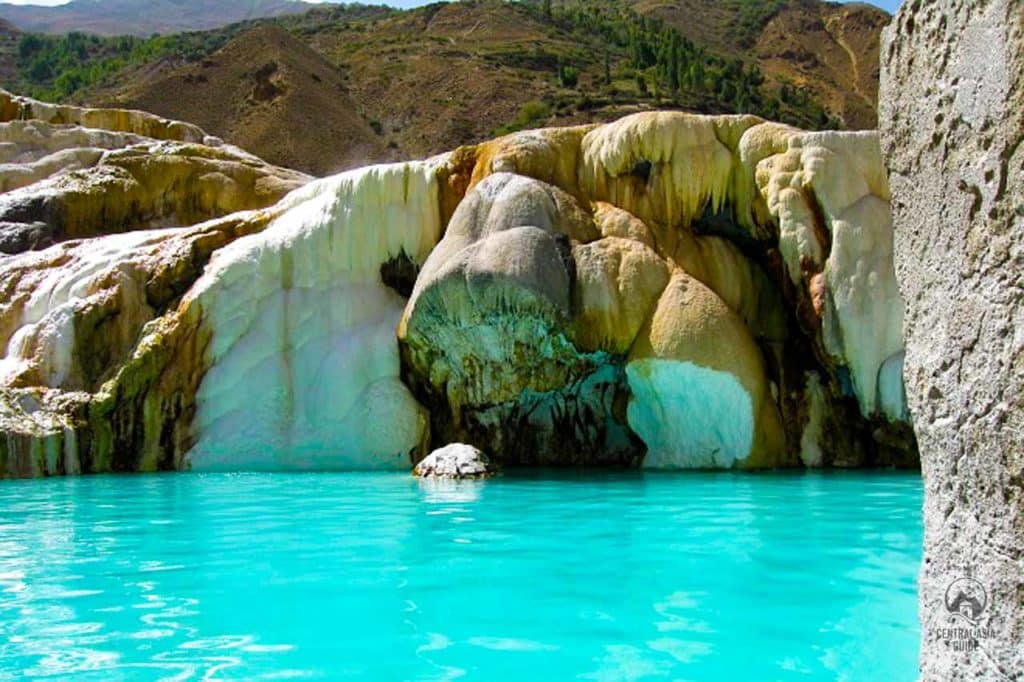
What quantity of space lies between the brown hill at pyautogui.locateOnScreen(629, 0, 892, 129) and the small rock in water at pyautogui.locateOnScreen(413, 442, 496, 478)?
6269 centimetres

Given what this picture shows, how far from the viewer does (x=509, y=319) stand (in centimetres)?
1209

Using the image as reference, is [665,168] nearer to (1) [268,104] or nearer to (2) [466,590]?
(2) [466,590]

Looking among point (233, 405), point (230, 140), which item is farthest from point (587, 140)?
point (230, 140)

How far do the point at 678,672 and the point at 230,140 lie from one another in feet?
177

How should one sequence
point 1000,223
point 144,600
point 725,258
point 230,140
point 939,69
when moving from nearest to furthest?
point 1000,223
point 939,69
point 144,600
point 725,258
point 230,140

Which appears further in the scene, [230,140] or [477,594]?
[230,140]

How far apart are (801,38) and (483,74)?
1255 inches

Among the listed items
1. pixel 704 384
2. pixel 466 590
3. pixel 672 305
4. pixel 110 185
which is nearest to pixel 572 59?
pixel 110 185

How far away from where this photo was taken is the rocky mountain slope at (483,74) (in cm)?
5681

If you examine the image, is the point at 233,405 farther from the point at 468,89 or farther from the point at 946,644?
the point at 468,89

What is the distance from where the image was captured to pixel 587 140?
14.0 metres

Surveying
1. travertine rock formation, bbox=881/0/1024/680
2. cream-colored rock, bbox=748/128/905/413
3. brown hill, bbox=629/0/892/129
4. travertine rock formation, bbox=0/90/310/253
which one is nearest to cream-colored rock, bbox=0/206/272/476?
travertine rock formation, bbox=0/90/310/253

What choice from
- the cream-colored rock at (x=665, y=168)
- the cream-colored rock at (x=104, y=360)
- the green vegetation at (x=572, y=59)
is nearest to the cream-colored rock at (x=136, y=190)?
the cream-colored rock at (x=104, y=360)

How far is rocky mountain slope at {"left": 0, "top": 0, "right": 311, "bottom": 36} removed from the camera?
545 ft
